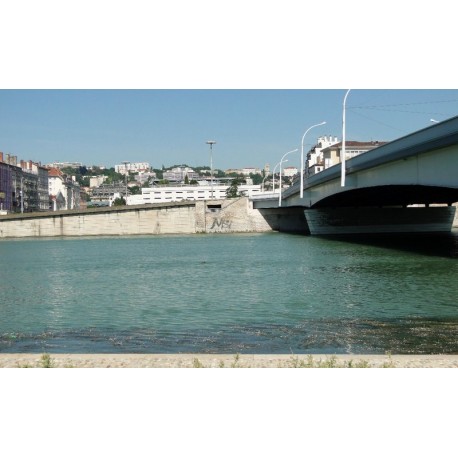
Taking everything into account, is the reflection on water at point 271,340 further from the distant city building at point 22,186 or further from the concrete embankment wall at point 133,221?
the distant city building at point 22,186

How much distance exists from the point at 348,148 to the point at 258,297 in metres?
117

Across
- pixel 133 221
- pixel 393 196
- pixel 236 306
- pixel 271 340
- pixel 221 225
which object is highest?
pixel 393 196

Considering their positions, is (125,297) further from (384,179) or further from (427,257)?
(427,257)

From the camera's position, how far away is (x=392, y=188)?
42.1 meters

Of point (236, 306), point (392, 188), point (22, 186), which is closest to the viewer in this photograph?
point (236, 306)

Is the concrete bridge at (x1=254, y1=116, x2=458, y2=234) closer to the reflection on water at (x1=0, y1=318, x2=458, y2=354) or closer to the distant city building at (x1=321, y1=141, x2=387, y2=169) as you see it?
the reflection on water at (x1=0, y1=318, x2=458, y2=354)

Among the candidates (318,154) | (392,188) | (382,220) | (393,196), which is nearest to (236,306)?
(392,188)

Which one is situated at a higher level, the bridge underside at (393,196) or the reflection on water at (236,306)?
the bridge underside at (393,196)

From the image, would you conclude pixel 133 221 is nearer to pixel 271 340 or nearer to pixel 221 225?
pixel 221 225

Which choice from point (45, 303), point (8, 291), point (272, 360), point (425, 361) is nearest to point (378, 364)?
point (425, 361)

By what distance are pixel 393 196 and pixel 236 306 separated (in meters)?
34.9

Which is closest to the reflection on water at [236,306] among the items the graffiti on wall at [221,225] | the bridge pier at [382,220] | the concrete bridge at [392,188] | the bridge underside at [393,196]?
the concrete bridge at [392,188]

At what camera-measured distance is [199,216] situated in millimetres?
88812

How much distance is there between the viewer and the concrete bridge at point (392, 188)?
27641mm
